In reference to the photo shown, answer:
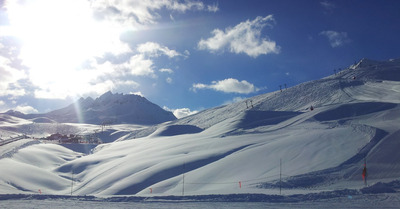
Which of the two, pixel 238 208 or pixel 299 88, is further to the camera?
pixel 299 88

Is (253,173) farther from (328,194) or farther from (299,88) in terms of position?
(299,88)

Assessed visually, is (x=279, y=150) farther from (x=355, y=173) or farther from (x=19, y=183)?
(x=19, y=183)

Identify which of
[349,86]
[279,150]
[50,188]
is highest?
[349,86]

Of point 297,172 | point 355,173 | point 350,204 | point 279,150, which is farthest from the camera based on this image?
point 279,150

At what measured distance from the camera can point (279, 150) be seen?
2469cm

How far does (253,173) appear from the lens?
70.4 ft

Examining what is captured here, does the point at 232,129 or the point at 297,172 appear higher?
the point at 232,129

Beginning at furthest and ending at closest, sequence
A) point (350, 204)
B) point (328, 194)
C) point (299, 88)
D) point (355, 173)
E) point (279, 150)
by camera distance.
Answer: point (299, 88) < point (279, 150) < point (355, 173) < point (328, 194) < point (350, 204)

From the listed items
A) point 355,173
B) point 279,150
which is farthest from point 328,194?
point 279,150

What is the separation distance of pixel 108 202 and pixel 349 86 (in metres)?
66.8

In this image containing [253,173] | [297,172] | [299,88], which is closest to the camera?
[297,172]

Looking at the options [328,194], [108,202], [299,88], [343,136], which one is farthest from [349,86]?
[108,202]

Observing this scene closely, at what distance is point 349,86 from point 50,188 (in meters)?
63.5

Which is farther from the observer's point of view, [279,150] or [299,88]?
[299,88]
